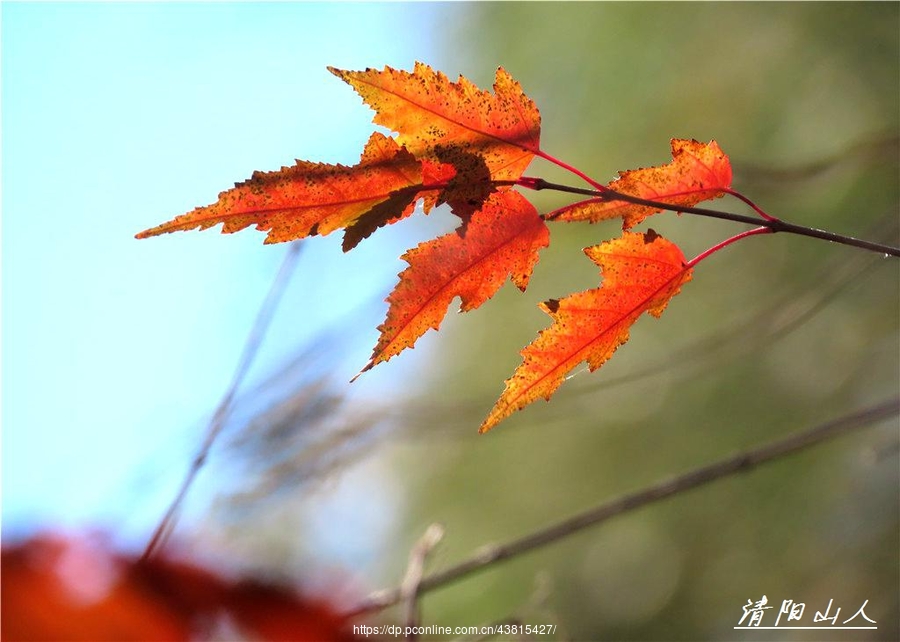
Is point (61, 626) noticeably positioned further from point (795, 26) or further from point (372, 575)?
point (795, 26)

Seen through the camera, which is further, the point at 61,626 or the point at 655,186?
the point at 61,626

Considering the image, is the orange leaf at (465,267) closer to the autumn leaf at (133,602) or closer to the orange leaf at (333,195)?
the orange leaf at (333,195)

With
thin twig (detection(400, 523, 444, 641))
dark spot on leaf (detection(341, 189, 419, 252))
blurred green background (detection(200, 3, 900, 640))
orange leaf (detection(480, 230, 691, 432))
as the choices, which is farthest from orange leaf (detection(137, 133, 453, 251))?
blurred green background (detection(200, 3, 900, 640))

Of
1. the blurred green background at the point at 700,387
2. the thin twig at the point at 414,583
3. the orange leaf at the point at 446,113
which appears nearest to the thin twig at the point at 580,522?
the thin twig at the point at 414,583

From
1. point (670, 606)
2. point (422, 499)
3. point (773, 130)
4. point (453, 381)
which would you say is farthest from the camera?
point (453, 381)

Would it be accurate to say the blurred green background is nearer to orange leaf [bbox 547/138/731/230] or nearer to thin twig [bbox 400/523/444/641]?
thin twig [bbox 400/523/444/641]

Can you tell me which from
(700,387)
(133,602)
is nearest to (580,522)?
(133,602)

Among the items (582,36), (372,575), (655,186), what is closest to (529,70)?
(582,36)
